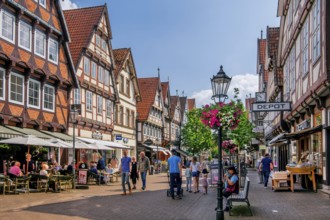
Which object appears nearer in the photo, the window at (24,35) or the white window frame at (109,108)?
the window at (24,35)

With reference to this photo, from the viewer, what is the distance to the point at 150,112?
5341 centimetres

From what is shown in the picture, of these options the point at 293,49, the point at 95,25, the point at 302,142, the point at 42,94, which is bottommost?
the point at 302,142

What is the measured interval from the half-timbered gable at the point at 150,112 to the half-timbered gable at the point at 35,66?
68.6ft

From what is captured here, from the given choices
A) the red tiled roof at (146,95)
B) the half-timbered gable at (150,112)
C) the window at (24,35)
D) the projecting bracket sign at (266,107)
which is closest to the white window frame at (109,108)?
the half-timbered gable at (150,112)

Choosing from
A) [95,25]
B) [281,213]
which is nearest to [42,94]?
[95,25]

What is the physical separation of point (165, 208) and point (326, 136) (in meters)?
6.41

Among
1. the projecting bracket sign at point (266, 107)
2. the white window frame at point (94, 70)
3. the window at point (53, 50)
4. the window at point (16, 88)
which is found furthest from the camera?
the white window frame at point (94, 70)

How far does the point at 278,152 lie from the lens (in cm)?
3581

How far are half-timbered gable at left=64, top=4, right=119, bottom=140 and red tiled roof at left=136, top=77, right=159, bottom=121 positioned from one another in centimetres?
1279

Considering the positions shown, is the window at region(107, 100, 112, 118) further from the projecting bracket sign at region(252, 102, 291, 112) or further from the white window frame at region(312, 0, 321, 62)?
the white window frame at region(312, 0, 321, 62)

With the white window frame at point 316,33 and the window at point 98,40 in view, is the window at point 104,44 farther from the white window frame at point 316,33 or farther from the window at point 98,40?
the white window frame at point 316,33

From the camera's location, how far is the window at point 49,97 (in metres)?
26.4

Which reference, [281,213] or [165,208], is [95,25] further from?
[281,213]

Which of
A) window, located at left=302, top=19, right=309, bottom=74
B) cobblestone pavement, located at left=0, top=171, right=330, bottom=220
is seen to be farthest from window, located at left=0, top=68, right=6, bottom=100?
window, located at left=302, top=19, right=309, bottom=74
